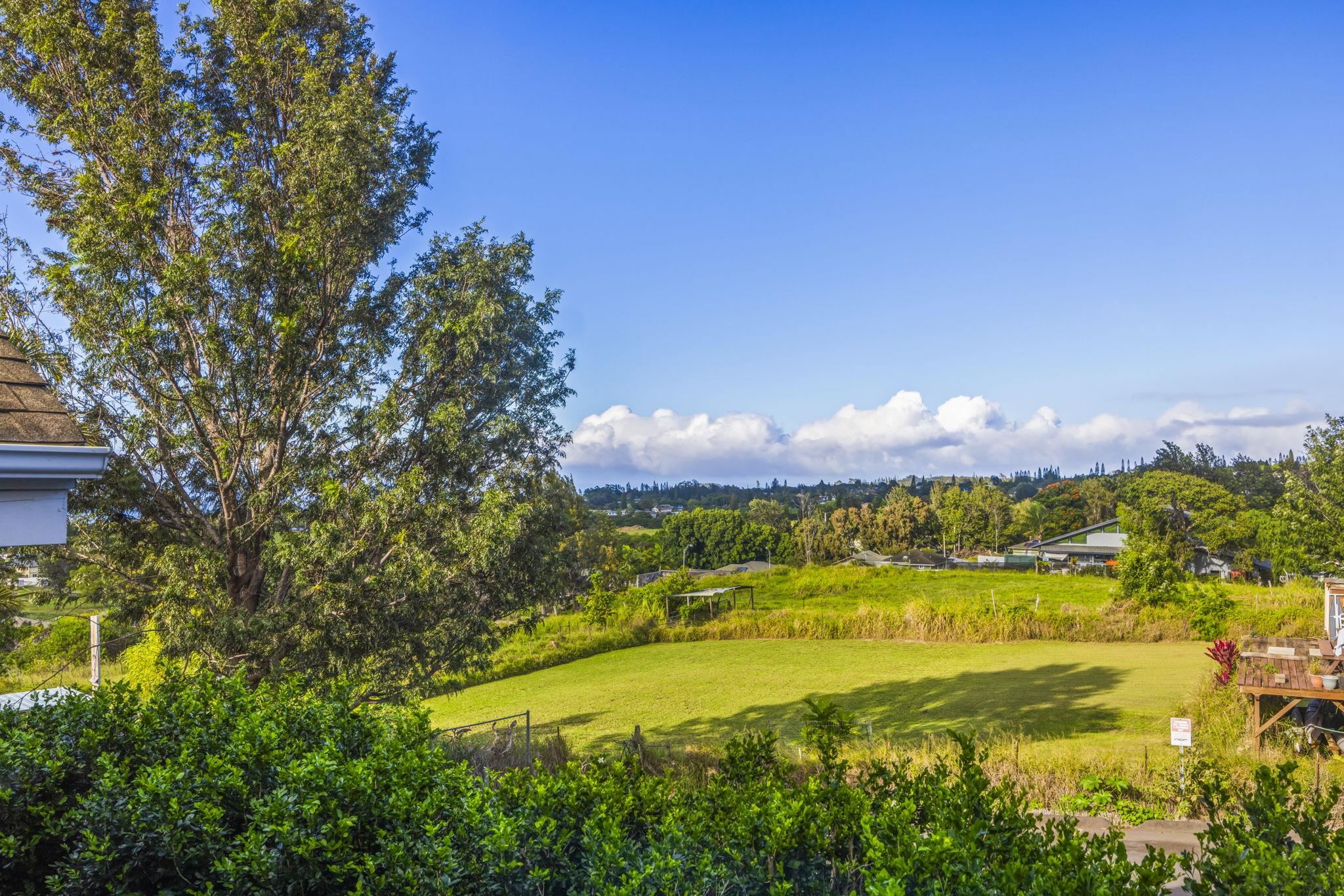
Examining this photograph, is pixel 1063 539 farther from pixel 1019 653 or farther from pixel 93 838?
pixel 93 838

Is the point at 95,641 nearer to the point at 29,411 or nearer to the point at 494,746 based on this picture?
the point at 494,746

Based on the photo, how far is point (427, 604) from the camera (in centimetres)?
848

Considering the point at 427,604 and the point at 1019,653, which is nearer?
the point at 427,604

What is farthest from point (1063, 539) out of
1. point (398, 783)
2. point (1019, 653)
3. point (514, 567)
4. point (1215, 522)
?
point (398, 783)

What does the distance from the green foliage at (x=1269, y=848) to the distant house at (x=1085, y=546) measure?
53619 mm

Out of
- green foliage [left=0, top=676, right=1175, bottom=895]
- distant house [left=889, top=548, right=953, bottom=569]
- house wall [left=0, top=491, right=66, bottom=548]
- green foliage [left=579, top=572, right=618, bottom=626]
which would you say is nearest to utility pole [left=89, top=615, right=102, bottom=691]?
house wall [left=0, top=491, right=66, bottom=548]

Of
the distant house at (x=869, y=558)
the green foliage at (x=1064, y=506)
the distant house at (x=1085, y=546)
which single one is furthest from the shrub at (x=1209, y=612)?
the green foliage at (x=1064, y=506)

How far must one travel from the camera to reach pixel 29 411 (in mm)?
3332

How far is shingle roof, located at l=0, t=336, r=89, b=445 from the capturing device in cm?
317

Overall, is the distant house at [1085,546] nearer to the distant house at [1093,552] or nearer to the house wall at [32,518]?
the distant house at [1093,552]

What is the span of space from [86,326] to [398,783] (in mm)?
7045

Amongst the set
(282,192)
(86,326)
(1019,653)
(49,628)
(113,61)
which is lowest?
(1019,653)

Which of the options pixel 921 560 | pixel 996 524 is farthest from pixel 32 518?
pixel 996 524

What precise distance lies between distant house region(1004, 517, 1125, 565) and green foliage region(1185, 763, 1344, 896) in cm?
5362
